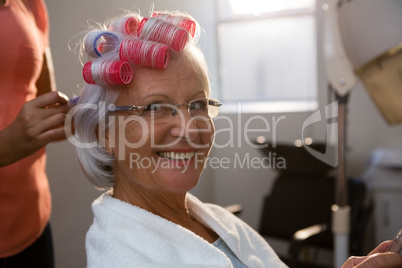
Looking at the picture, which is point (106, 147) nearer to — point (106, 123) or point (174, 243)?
point (106, 123)

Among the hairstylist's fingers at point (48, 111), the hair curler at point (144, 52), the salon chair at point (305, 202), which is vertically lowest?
the salon chair at point (305, 202)

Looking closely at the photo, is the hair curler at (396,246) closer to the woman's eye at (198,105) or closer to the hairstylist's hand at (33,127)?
the woman's eye at (198,105)

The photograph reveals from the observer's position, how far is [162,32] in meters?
1.00

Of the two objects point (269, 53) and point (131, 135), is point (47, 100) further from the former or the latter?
point (269, 53)

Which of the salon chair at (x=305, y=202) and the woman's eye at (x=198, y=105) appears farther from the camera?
the salon chair at (x=305, y=202)

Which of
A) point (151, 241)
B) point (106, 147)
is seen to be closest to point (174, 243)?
point (151, 241)

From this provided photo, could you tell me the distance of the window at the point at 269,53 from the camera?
312 centimetres

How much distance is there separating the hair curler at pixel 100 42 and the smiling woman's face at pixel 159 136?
0.09 metres

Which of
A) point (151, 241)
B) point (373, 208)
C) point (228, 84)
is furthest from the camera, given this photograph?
point (228, 84)

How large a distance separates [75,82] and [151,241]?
0.50m

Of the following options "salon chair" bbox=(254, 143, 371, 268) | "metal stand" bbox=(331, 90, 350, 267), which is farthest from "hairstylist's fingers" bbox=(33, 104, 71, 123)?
"salon chair" bbox=(254, 143, 371, 268)

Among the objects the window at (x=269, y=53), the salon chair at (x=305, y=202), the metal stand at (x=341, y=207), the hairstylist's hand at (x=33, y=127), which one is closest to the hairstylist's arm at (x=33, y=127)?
the hairstylist's hand at (x=33, y=127)

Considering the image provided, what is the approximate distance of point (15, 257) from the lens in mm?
1170

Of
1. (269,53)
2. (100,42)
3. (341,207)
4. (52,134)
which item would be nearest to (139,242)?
(52,134)
